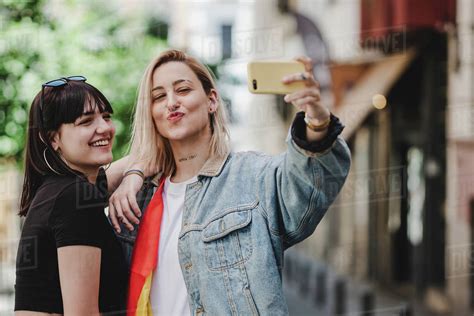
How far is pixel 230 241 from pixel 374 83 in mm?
5147

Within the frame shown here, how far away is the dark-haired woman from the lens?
1.73 metres

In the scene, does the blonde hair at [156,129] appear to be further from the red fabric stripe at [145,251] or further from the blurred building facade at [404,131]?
the blurred building facade at [404,131]

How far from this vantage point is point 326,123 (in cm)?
151

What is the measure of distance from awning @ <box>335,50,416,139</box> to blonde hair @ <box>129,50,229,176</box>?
15.3ft

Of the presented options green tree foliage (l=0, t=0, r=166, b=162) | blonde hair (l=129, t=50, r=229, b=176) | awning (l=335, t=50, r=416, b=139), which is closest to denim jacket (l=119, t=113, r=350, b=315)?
blonde hair (l=129, t=50, r=229, b=176)

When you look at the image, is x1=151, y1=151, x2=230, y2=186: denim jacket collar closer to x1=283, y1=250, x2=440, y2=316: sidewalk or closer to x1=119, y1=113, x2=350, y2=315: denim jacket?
x1=119, y1=113, x2=350, y2=315: denim jacket

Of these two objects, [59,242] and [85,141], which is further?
[85,141]

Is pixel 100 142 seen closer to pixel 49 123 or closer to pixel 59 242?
pixel 49 123

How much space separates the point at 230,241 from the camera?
1692 millimetres

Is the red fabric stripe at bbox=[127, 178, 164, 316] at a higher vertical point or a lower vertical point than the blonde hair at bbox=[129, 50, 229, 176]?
lower

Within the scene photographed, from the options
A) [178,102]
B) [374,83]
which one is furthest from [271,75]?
[374,83]

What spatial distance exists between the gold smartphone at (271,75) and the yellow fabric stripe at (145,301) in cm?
51

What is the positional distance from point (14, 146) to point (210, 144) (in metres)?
2.17

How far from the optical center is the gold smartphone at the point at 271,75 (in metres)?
1.53
